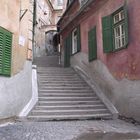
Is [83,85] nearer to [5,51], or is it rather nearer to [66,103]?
[66,103]

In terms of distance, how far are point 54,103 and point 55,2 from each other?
113 ft

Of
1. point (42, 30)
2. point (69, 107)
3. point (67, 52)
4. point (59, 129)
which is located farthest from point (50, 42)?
point (59, 129)

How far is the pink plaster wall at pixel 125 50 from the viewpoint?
8.40m

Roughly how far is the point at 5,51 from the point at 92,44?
16.0ft

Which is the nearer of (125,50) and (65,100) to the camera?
(125,50)

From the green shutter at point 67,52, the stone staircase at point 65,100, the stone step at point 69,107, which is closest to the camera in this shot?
the stone staircase at point 65,100

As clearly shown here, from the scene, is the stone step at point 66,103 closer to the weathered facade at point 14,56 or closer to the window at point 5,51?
the weathered facade at point 14,56

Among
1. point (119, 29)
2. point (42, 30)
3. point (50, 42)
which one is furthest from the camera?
point (50, 42)


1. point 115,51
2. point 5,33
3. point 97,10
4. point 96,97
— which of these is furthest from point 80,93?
point 5,33

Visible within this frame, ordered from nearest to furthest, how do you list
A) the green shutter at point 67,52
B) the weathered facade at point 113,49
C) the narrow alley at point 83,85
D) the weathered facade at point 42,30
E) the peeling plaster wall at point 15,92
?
the narrow alley at point 83,85, the peeling plaster wall at point 15,92, the weathered facade at point 113,49, the green shutter at point 67,52, the weathered facade at point 42,30

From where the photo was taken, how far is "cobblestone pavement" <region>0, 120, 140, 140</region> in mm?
6479

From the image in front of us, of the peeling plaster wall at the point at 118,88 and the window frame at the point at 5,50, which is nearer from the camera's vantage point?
the window frame at the point at 5,50

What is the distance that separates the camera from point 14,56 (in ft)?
27.8

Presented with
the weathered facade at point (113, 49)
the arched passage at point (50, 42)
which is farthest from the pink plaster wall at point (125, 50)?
the arched passage at point (50, 42)
